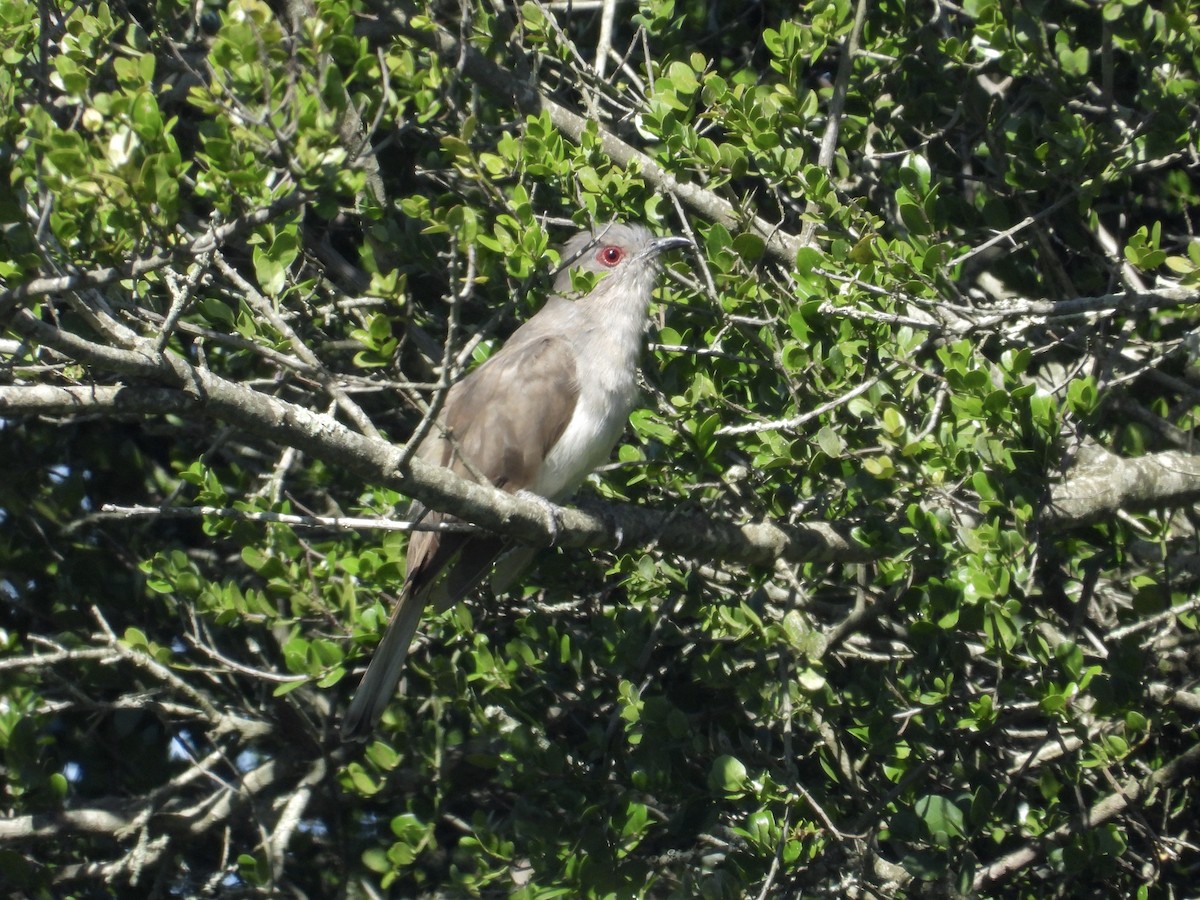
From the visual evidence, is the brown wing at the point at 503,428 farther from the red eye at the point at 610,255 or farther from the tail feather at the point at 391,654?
the red eye at the point at 610,255

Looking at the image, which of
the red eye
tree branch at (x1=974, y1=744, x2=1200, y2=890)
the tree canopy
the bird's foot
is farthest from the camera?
the red eye

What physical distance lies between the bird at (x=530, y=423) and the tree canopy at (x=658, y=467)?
0.15 m

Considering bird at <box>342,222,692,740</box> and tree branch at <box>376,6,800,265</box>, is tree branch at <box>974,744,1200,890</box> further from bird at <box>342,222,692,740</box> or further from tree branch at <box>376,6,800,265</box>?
tree branch at <box>376,6,800,265</box>

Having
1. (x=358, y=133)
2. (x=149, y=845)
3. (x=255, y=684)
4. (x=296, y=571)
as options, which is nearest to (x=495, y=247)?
(x=358, y=133)

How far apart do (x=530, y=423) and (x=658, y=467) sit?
78 cm

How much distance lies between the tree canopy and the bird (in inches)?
5.8

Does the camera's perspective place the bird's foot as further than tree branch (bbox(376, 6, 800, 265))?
No

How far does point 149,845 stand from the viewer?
4.60 metres

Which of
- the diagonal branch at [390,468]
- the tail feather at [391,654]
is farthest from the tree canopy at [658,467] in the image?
the tail feather at [391,654]

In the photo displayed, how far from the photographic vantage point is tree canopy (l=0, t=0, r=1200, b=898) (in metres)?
3.04

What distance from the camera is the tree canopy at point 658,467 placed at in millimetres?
3041

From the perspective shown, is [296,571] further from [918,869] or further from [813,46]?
[813,46]

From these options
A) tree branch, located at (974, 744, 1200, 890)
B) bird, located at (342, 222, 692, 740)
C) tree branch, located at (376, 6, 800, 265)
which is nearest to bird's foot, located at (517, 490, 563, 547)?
bird, located at (342, 222, 692, 740)

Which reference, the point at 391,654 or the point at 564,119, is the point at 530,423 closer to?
the point at 391,654
